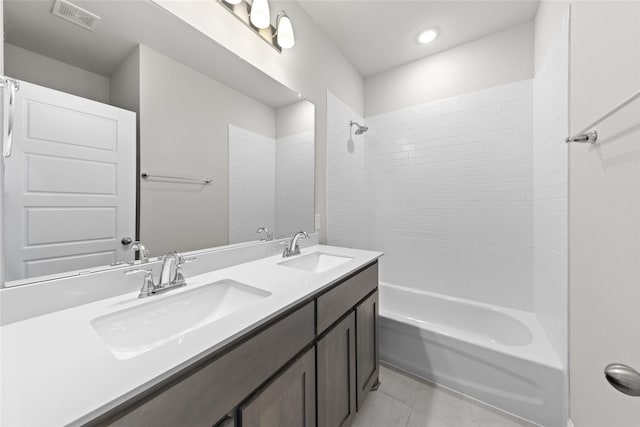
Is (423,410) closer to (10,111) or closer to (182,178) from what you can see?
(182,178)

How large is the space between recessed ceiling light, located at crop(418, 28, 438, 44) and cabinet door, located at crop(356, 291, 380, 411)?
6.96ft

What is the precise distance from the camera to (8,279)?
2.32 ft

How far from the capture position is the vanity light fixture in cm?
135

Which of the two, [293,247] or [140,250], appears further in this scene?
[293,247]

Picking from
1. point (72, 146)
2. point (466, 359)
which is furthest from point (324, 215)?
point (72, 146)

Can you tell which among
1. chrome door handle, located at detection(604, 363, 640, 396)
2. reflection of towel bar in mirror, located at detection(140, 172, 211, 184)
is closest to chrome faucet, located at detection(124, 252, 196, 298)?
reflection of towel bar in mirror, located at detection(140, 172, 211, 184)

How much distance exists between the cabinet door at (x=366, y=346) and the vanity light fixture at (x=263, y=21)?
1.69 meters

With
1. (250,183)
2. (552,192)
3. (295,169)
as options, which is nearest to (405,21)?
(295,169)

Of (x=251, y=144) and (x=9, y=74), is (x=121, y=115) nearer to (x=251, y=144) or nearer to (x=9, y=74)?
(x=9, y=74)

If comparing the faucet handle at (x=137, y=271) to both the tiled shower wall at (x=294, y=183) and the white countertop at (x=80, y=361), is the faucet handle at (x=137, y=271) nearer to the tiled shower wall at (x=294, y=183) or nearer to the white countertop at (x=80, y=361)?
the white countertop at (x=80, y=361)

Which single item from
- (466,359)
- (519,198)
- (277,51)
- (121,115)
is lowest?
(466,359)

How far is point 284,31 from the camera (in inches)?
60.7

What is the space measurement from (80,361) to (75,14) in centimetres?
108

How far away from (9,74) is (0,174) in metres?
0.30
